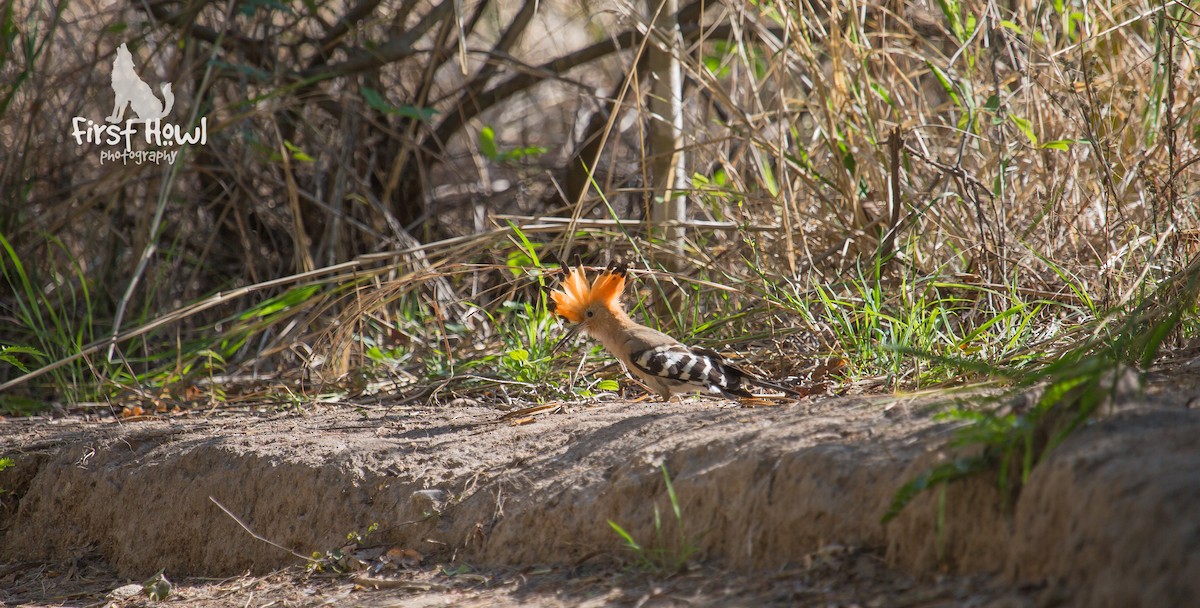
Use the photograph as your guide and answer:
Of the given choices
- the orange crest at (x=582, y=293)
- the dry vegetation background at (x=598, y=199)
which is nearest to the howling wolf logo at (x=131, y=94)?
the dry vegetation background at (x=598, y=199)

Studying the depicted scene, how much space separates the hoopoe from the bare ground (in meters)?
0.46

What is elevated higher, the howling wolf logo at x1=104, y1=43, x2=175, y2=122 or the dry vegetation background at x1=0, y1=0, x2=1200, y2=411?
the howling wolf logo at x1=104, y1=43, x2=175, y2=122

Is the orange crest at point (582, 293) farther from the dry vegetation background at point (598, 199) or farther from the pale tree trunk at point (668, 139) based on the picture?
the pale tree trunk at point (668, 139)

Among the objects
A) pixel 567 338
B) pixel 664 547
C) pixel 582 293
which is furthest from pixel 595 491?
pixel 582 293

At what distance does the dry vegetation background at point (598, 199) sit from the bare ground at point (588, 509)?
393mm

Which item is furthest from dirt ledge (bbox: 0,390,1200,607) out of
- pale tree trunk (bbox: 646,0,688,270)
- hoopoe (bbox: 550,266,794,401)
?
pale tree trunk (bbox: 646,0,688,270)

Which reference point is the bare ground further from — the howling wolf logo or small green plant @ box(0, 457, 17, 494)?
the howling wolf logo

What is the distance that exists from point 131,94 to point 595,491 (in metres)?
4.65

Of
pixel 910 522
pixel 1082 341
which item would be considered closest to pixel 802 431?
pixel 910 522

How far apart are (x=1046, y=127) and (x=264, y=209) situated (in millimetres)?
4556

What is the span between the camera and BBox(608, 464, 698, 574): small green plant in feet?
8.15

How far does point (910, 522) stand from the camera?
217 centimetres

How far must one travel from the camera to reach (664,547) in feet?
8.33

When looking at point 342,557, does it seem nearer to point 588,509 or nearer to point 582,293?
point 588,509
